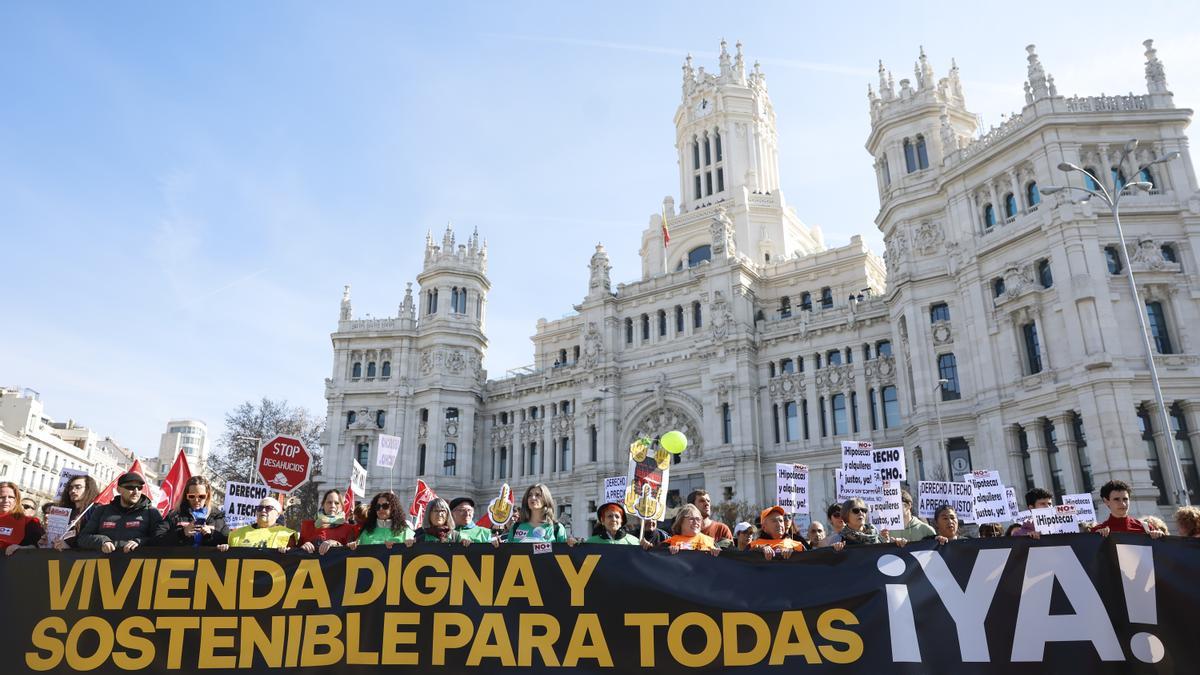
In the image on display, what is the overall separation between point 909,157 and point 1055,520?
32.4 metres

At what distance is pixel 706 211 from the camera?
65.1 m

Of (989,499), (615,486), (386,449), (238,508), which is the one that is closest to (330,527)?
(238,508)

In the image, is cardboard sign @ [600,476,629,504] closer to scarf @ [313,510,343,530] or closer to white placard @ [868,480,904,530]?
white placard @ [868,480,904,530]

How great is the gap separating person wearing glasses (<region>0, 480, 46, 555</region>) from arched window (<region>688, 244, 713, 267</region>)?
57164mm

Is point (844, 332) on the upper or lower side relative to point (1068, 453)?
upper

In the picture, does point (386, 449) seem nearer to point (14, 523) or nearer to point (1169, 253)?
point (14, 523)

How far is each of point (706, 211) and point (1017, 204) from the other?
30.7 metres

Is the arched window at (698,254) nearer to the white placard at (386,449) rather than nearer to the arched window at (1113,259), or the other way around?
the arched window at (1113,259)

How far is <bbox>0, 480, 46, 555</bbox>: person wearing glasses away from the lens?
29.3 ft

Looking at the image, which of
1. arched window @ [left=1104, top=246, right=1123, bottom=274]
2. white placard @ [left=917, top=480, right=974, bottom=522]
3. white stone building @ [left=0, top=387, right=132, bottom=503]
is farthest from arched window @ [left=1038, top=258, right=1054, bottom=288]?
white stone building @ [left=0, top=387, right=132, bottom=503]

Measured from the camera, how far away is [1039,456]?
33719 mm

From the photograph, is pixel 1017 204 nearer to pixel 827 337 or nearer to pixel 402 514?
pixel 827 337

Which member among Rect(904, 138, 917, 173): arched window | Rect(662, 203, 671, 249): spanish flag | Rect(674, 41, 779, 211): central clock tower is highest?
Rect(674, 41, 779, 211): central clock tower

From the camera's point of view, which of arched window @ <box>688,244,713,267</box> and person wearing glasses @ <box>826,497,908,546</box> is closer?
person wearing glasses @ <box>826,497,908,546</box>
